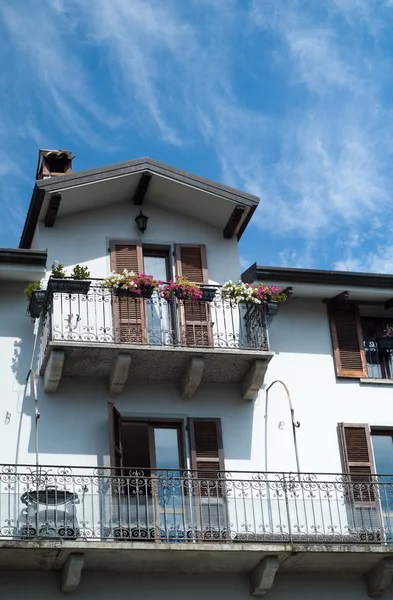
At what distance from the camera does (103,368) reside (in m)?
20.2

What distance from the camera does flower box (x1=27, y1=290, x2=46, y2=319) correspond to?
65.2 feet

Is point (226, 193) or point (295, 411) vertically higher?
point (226, 193)

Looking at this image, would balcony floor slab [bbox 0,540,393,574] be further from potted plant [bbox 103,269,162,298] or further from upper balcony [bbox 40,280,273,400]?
potted plant [bbox 103,269,162,298]

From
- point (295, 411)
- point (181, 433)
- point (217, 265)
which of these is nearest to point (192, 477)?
point (181, 433)

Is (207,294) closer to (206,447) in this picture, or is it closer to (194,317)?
(194,317)

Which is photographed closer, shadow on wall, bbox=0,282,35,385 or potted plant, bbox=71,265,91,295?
potted plant, bbox=71,265,91,295

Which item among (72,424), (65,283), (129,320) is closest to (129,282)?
(129,320)

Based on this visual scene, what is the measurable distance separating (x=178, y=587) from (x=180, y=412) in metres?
3.16

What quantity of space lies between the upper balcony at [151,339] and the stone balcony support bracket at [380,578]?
3608 millimetres

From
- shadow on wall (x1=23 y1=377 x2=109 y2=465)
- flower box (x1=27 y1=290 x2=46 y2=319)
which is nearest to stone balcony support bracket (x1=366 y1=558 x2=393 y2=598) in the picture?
shadow on wall (x1=23 y1=377 x2=109 y2=465)

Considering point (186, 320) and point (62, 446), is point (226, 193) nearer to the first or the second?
point (186, 320)

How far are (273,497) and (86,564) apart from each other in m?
3.45

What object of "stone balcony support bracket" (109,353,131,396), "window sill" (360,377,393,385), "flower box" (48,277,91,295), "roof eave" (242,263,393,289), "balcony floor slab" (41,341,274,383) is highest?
"roof eave" (242,263,393,289)

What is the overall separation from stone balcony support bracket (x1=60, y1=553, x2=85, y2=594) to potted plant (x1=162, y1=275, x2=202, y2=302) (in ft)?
16.2
